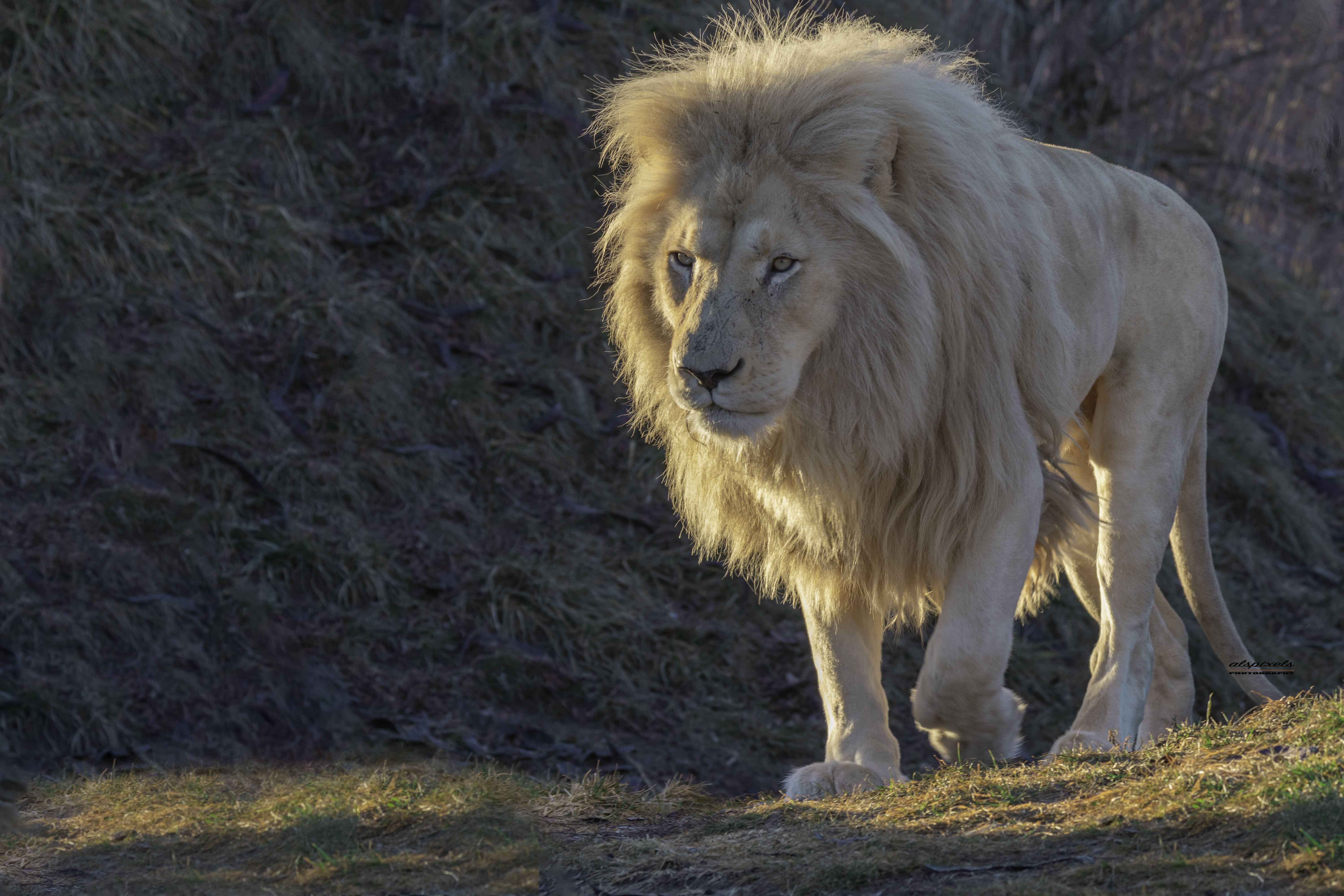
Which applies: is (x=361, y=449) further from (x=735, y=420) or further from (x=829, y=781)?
(x=735, y=420)

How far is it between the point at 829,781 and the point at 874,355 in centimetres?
114

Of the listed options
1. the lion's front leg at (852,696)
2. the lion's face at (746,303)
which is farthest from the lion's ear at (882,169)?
the lion's front leg at (852,696)

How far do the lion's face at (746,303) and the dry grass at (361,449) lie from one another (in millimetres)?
2947

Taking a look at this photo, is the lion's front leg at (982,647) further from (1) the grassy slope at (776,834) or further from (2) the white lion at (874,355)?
(1) the grassy slope at (776,834)

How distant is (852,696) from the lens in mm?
4035

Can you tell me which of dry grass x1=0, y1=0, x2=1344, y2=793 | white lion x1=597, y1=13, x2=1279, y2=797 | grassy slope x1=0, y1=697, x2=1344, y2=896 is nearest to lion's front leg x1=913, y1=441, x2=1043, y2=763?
white lion x1=597, y1=13, x2=1279, y2=797

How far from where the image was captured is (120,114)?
8.01 metres

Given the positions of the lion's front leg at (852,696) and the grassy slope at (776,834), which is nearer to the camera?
the grassy slope at (776,834)

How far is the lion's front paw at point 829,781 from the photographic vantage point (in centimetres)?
382

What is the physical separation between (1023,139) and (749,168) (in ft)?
4.09

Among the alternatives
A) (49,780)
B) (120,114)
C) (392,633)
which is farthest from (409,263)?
(49,780)

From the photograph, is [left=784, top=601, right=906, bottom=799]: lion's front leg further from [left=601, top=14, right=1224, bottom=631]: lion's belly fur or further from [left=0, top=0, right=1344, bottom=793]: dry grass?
[left=0, top=0, right=1344, bottom=793]: dry grass

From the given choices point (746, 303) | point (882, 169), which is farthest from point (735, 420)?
point (882, 169)

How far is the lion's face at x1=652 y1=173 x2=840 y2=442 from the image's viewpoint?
3326 mm
